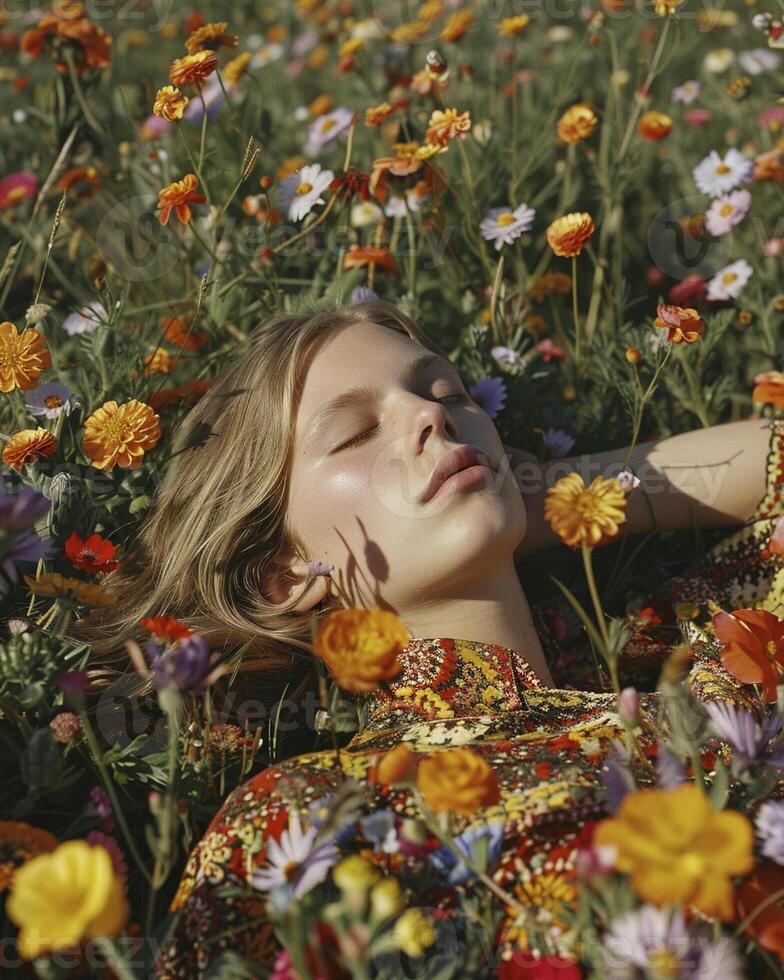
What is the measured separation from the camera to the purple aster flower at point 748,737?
1.06m

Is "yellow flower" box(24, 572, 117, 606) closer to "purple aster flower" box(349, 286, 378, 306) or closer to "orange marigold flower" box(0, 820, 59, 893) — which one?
"orange marigold flower" box(0, 820, 59, 893)

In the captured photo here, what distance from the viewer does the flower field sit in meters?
0.97

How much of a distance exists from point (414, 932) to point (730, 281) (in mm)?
1771

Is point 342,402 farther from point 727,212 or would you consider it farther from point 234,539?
point 727,212

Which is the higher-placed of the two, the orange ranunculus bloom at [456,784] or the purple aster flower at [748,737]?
the orange ranunculus bloom at [456,784]

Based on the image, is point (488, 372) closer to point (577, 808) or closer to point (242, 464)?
point (242, 464)

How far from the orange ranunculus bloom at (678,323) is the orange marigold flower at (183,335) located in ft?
2.81

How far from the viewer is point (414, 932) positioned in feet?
3.26

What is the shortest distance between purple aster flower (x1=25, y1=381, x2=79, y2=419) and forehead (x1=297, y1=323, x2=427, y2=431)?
380 mm

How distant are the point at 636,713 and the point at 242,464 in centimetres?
87

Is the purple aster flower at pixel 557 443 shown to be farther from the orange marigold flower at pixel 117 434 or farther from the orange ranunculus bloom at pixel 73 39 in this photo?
the orange ranunculus bloom at pixel 73 39

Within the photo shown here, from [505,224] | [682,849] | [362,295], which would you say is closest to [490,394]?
[362,295]

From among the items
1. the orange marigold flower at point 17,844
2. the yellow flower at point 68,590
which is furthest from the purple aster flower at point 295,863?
the yellow flower at point 68,590

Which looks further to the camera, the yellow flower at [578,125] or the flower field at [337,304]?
the yellow flower at [578,125]
